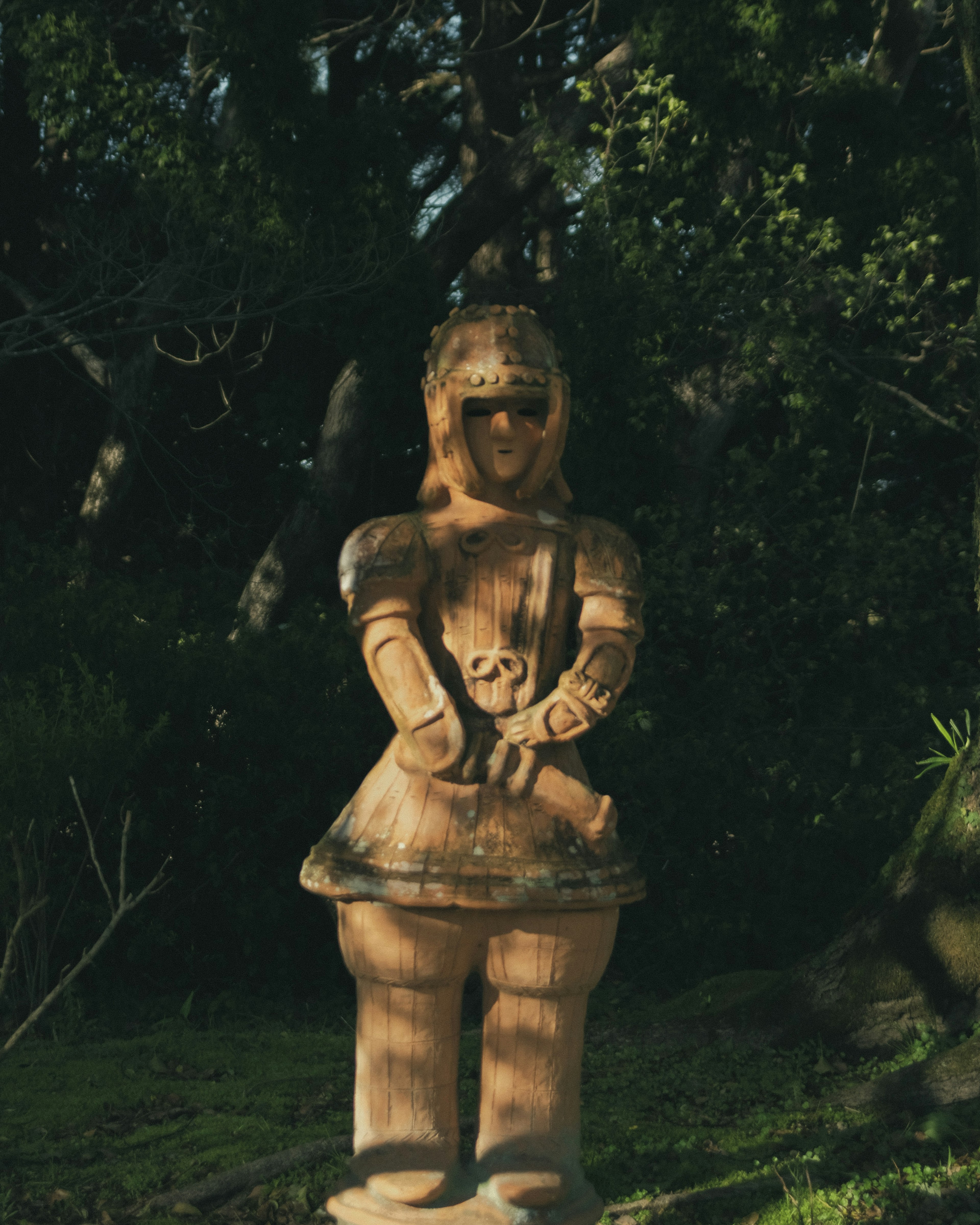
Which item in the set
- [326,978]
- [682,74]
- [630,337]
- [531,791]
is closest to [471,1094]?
[326,978]

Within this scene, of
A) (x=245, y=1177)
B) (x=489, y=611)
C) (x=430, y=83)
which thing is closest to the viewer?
(x=489, y=611)

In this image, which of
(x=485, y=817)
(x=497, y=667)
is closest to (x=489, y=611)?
(x=497, y=667)

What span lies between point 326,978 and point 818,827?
2649 mm

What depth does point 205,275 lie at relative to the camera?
22.7 feet

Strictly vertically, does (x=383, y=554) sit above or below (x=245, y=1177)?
above

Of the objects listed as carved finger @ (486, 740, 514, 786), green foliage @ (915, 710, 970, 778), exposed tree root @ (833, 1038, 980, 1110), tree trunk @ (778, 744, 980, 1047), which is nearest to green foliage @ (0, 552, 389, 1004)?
tree trunk @ (778, 744, 980, 1047)

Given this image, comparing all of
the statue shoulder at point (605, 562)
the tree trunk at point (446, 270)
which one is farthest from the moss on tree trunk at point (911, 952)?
the tree trunk at point (446, 270)

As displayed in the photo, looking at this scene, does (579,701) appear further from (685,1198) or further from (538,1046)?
(685,1198)

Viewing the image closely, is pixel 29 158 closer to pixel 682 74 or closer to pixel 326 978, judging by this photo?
pixel 682 74

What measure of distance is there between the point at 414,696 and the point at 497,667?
0.25m

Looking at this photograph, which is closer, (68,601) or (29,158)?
(68,601)

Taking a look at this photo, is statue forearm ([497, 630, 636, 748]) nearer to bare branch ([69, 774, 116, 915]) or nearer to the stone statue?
the stone statue

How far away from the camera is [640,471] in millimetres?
6406

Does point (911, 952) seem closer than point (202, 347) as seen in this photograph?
Yes
